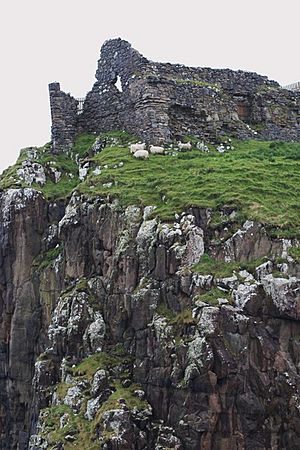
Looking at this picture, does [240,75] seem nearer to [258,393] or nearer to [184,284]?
[184,284]

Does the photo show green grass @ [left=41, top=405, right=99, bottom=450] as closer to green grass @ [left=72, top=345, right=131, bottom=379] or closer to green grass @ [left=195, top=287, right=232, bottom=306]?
green grass @ [left=72, top=345, right=131, bottom=379]

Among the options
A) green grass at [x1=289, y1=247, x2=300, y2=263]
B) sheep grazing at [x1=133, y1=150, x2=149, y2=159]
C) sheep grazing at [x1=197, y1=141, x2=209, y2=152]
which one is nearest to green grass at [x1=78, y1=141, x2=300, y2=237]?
sheep grazing at [x1=133, y1=150, x2=149, y2=159]

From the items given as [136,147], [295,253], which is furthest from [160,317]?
[136,147]

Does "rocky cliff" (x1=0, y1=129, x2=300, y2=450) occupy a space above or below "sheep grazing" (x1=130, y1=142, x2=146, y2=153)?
below

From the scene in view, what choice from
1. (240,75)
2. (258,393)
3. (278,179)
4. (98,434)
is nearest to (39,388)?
(98,434)

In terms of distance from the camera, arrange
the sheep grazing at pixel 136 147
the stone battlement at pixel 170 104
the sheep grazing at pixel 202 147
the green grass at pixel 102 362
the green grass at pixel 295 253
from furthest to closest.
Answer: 1. the stone battlement at pixel 170 104
2. the sheep grazing at pixel 202 147
3. the sheep grazing at pixel 136 147
4. the green grass at pixel 102 362
5. the green grass at pixel 295 253

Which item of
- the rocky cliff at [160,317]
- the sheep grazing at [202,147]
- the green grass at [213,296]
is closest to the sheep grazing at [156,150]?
the rocky cliff at [160,317]

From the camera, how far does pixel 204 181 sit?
27.6m

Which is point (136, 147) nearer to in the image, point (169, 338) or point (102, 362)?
point (102, 362)

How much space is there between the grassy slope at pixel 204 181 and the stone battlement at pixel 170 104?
1.53m

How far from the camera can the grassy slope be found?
25234 mm

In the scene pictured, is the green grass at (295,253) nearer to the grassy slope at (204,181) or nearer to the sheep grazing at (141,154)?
the grassy slope at (204,181)

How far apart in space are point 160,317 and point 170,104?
Answer: 47.7ft

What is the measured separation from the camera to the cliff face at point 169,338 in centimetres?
2136
